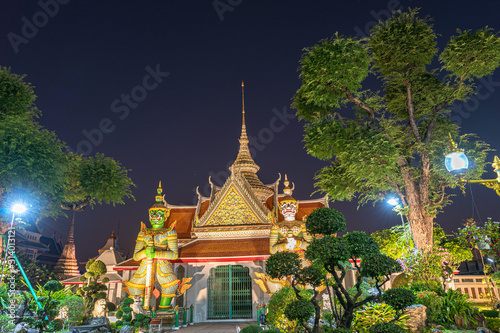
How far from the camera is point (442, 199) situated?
1072 centimetres

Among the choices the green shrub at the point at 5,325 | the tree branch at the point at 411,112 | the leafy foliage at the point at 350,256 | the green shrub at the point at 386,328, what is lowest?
the green shrub at the point at 5,325

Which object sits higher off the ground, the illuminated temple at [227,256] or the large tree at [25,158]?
the large tree at [25,158]

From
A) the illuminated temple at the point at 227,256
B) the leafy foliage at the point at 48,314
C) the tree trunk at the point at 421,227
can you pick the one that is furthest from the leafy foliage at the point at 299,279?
the illuminated temple at the point at 227,256

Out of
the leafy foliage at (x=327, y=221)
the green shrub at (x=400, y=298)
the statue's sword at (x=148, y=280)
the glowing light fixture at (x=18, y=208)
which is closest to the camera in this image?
the green shrub at (x=400, y=298)

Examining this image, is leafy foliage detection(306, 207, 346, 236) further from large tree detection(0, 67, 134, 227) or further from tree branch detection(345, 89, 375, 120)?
large tree detection(0, 67, 134, 227)

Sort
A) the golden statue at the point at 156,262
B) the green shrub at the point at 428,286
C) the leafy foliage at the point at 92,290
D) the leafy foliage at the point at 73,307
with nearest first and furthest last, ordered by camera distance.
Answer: the green shrub at the point at 428,286, the leafy foliage at the point at 73,307, the golden statue at the point at 156,262, the leafy foliage at the point at 92,290

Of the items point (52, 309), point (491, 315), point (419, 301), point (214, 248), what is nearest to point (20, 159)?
point (52, 309)

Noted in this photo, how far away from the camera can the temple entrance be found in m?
14.4

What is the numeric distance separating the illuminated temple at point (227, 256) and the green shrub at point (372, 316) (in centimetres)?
628

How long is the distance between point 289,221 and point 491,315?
6.81 m

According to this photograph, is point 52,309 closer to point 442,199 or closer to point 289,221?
point 289,221

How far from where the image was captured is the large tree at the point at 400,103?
991 centimetres

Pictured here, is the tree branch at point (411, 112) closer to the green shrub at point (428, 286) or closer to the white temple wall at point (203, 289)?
the green shrub at point (428, 286)

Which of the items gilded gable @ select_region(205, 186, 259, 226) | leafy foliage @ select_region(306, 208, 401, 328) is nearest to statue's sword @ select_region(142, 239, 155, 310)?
gilded gable @ select_region(205, 186, 259, 226)
